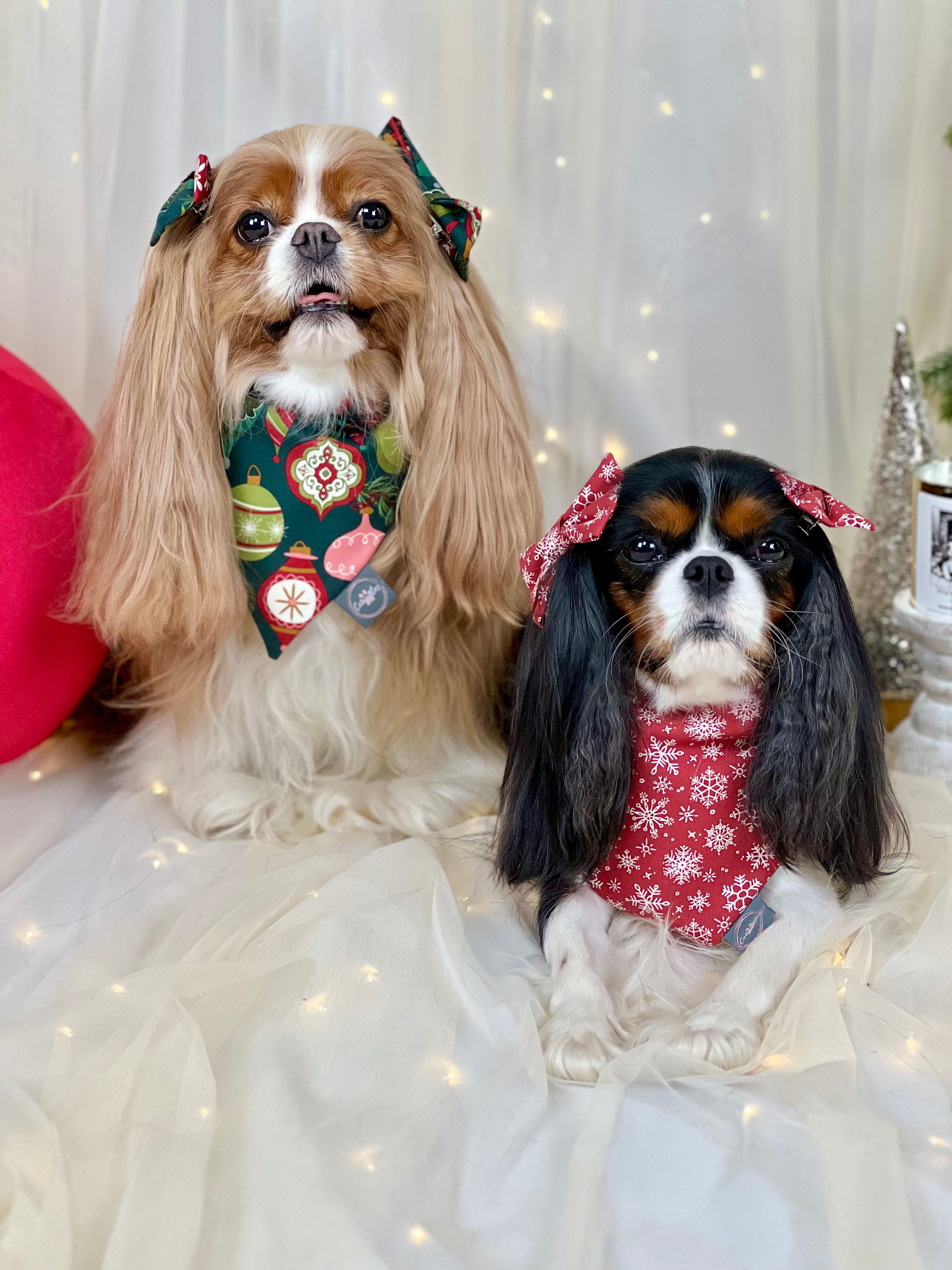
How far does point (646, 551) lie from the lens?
139cm

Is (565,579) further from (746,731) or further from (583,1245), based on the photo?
(583,1245)

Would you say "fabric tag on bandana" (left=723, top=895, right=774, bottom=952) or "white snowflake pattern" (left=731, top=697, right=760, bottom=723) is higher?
"white snowflake pattern" (left=731, top=697, right=760, bottom=723)

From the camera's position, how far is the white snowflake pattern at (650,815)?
1.47 metres

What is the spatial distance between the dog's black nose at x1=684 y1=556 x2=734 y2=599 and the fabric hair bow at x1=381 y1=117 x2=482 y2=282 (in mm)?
629

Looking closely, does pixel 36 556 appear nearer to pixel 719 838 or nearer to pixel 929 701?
pixel 719 838

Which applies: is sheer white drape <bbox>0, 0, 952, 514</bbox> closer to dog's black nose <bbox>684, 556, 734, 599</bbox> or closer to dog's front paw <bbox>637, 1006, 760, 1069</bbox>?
dog's black nose <bbox>684, 556, 734, 599</bbox>

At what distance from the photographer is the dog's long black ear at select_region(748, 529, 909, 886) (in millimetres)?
1395

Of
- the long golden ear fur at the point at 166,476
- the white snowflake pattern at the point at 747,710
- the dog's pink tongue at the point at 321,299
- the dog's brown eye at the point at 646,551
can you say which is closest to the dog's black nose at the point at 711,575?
the dog's brown eye at the point at 646,551

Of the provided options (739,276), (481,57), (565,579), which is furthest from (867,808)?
(481,57)

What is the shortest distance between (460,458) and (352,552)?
20 cm

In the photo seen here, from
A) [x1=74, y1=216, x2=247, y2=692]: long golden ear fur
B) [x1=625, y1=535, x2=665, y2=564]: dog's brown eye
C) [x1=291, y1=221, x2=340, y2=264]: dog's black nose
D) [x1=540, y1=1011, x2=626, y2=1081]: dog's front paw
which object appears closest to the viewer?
[x1=540, y1=1011, x2=626, y2=1081]: dog's front paw

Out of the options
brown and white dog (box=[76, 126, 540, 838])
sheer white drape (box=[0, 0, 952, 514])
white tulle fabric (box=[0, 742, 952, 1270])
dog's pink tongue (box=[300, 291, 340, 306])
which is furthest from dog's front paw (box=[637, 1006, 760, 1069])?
sheer white drape (box=[0, 0, 952, 514])

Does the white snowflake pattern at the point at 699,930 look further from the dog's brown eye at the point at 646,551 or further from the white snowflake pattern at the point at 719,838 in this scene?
the dog's brown eye at the point at 646,551

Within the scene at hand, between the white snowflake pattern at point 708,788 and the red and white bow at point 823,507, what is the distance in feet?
1.05
